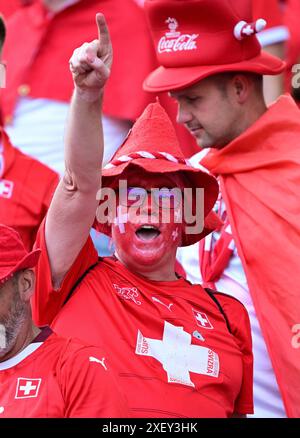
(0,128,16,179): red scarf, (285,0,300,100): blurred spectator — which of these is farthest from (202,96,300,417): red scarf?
(285,0,300,100): blurred spectator

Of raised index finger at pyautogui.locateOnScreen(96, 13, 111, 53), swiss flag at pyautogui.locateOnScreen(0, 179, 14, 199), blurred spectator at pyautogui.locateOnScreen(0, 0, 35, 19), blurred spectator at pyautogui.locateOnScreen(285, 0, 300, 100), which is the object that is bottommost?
swiss flag at pyautogui.locateOnScreen(0, 179, 14, 199)

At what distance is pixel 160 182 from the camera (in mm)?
3408

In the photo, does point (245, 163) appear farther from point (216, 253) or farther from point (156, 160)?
point (156, 160)

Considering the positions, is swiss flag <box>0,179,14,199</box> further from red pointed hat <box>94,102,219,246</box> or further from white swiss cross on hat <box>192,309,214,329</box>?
white swiss cross on hat <box>192,309,214,329</box>

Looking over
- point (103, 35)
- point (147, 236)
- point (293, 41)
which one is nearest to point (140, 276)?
point (147, 236)

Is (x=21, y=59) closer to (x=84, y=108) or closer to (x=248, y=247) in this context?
(x=248, y=247)

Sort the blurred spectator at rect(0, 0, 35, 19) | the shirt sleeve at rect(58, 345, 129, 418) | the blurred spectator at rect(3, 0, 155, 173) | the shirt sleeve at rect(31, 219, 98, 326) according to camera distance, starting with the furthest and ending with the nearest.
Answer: the blurred spectator at rect(0, 0, 35, 19)
the blurred spectator at rect(3, 0, 155, 173)
the shirt sleeve at rect(31, 219, 98, 326)
the shirt sleeve at rect(58, 345, 129, 418)

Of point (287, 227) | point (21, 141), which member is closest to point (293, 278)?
point (287, 227)

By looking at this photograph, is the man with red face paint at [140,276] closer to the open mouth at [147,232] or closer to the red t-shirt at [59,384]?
the open mouth at [147,232]

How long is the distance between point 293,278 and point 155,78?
959 millimetres

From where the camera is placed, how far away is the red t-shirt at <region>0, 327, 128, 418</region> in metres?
2.77

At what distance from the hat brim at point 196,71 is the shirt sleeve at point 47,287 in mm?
959

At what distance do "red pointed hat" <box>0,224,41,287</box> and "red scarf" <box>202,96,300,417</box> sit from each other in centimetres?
103

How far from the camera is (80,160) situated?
3.04m
